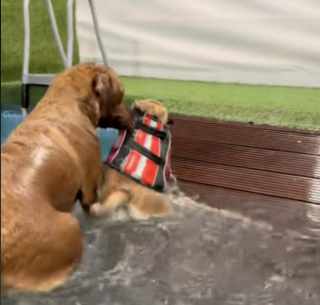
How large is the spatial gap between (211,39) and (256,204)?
6.24ft

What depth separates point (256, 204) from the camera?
207cm

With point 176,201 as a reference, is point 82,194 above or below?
above

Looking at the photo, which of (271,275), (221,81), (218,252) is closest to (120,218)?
(218,252)

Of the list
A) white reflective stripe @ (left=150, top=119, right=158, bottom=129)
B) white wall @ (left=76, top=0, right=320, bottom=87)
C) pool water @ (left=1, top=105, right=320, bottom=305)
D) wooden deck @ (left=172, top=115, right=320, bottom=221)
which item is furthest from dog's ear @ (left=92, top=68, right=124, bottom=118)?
white wall @ (left=76, top=0, right=320, bottom=87)

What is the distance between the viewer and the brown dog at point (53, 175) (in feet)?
4.02

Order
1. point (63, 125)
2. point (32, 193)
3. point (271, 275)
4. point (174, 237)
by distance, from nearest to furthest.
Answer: point (32, 193)
point (271, 275)
point (63, 125)
point (174, 237)

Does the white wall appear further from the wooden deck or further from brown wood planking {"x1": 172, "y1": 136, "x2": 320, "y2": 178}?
brown wood planking {"x1": 172, "y1": 136, "x2": 320, "y2": 178}

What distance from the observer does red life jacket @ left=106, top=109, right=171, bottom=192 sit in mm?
2000

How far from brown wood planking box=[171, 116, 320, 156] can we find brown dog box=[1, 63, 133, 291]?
711 millimetres

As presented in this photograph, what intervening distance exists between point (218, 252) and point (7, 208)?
2.46 feet

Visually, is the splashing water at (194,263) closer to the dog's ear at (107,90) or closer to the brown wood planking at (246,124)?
the dog's ear at (107,90)

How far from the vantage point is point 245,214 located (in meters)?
1.99

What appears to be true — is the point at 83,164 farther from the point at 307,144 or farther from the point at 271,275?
Answer: the point at 307,144

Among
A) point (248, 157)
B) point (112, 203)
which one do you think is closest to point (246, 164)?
point (248, 157)
